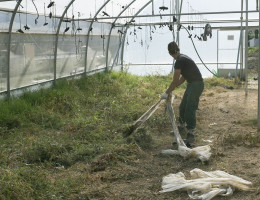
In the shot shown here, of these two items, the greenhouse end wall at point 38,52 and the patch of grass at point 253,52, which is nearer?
the greenhouse end wall at point 38,52

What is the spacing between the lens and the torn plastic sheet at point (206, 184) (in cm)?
438

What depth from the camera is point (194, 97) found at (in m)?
6.84

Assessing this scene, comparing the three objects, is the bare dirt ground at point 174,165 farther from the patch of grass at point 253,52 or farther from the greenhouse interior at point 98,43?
the patch of grass at point 253,52

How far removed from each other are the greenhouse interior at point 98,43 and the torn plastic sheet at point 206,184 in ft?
0.28

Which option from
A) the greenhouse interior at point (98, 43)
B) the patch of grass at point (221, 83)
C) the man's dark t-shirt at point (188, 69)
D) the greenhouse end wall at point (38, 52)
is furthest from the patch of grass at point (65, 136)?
the patch of grass at point (221, 83)

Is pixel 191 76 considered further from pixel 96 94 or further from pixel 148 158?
pixel 96 94

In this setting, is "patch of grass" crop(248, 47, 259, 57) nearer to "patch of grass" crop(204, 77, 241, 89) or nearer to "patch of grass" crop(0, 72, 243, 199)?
"patch of grass" crop(204, 77, 241, 89)

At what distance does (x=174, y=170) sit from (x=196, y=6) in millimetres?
12389

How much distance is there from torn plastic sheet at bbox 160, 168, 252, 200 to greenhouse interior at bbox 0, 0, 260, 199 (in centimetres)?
8

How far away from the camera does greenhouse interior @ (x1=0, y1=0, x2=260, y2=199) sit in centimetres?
902

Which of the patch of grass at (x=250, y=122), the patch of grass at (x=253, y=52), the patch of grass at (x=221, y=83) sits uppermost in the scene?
the patch of grass at (x=253, y=52)

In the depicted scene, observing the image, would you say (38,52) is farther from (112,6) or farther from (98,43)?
(98,43)

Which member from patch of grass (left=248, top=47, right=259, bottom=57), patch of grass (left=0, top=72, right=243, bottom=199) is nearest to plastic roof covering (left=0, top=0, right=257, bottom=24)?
patch of grass (left=0, top=72, right=243, bottom=199)

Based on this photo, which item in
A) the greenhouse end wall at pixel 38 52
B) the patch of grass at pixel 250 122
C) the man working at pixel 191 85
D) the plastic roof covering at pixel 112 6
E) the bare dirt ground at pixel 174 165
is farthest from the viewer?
the plastic roof covering at pixel 112 6
